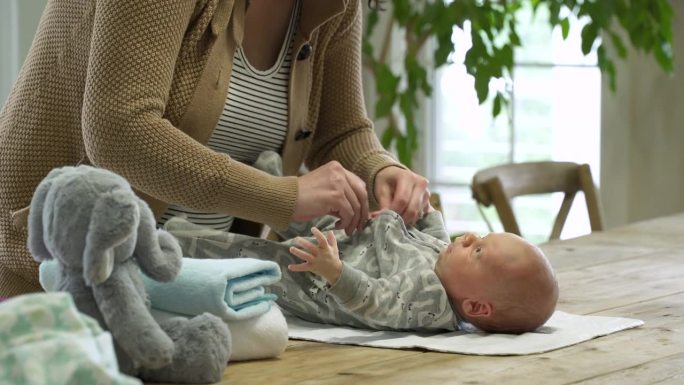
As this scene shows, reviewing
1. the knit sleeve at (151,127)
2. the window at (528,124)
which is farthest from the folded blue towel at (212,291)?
the window at (528,124)

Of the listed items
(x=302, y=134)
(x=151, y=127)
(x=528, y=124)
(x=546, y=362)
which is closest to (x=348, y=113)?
(x=302, y=134)

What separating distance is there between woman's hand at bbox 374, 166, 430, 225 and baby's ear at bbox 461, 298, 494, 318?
0.89 ft

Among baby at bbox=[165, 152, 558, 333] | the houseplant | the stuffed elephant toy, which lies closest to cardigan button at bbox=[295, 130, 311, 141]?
baby at bbox=[165, 152, 558, 333]

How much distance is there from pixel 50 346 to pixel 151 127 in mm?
617

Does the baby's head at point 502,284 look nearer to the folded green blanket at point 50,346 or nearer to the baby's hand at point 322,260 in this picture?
the baby's hand at point 322,260

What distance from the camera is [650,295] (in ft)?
6.20

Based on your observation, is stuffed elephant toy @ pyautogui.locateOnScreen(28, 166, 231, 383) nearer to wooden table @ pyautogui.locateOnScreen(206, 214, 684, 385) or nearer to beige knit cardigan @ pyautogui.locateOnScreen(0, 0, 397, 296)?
wooden table @ pyautogui.locateOnScreen(206, 214, 684, 385)

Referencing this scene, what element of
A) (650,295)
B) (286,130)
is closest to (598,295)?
(650,295)

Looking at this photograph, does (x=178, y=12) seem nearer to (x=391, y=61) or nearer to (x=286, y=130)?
(x=286, y=130)

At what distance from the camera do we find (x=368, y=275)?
5.43ft

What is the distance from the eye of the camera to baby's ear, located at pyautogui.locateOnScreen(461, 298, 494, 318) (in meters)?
1.54

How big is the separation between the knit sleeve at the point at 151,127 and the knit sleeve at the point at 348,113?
0.36 meters

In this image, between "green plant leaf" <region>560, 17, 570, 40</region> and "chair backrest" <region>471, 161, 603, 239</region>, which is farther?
"green plant leaf" <region>560, 17, 570, 40</region>

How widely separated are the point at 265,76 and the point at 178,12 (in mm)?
269
